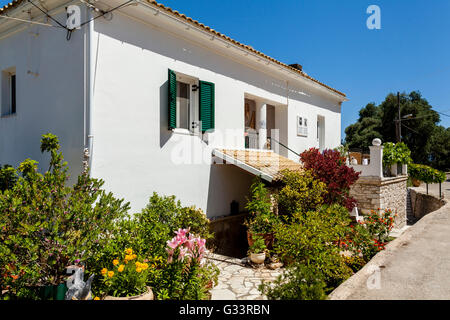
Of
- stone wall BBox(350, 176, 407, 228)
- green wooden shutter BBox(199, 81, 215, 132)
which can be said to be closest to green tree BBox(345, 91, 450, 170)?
stone wall BBox(350, 176, 407, 228)

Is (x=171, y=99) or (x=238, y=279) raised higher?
(x=171, y=99)

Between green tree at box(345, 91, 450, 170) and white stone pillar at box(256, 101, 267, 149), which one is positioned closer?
white stone pillar at box(256, 101, 267, 149)

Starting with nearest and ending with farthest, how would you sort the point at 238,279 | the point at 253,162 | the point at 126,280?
the point at 126,280 → the point at 238,279 → the point at 253,162

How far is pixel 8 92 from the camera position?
8.71m

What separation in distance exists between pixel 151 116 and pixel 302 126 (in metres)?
8.47

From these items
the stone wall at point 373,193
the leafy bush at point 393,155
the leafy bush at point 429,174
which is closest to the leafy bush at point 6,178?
the stone wall at point 373,193

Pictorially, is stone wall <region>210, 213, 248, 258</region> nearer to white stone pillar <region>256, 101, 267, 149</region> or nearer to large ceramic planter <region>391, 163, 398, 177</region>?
white stone pillar <region>256, 101, 267, 149</region>

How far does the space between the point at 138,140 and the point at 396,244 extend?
22.6ft

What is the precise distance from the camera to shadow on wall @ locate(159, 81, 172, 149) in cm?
790

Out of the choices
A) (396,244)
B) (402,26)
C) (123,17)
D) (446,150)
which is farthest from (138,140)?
(446,150)

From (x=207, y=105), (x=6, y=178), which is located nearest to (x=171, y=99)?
(x=207, y=105)

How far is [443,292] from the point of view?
4453mm

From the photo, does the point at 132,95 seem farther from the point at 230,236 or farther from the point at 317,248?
the point at 230,236

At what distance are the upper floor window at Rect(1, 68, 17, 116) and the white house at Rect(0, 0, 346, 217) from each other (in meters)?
0.03
